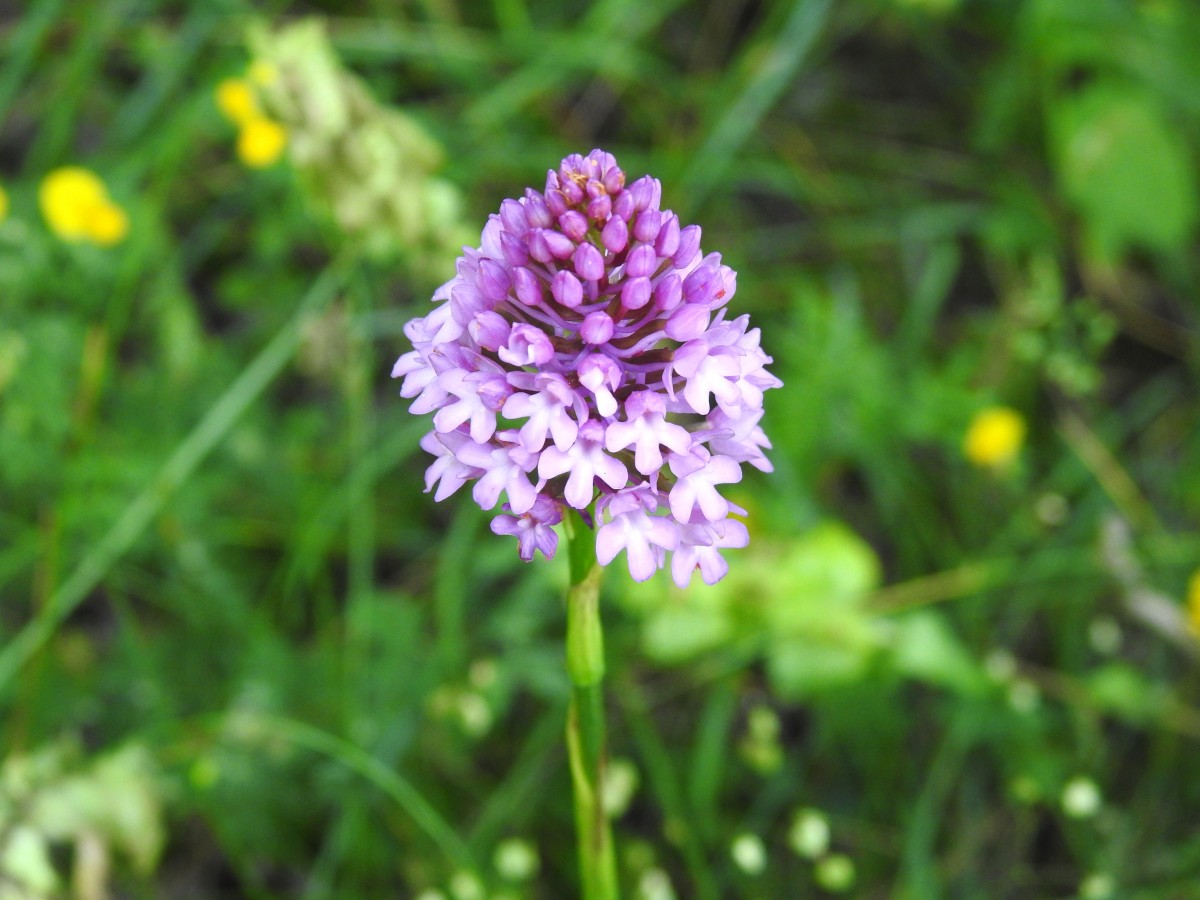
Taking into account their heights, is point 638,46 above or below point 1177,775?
above

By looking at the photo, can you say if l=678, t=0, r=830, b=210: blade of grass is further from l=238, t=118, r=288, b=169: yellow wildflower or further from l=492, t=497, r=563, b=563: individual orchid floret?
l=492, t=497, r=563, b=563: individual orchid floret

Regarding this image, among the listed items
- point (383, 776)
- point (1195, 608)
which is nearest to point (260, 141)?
point (383, 776)

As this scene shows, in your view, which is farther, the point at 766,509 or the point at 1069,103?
the point at 1069,103

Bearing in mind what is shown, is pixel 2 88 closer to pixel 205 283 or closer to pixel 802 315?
pixel 205 283

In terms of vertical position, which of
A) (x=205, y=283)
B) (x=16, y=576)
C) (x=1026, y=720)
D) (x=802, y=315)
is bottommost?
(x=1026, y=720)

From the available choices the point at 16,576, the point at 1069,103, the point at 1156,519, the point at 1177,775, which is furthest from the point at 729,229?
the point at 16,576

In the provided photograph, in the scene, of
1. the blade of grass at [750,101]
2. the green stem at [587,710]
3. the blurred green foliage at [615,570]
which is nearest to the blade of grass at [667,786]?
the blurred green foliage at [615,570]

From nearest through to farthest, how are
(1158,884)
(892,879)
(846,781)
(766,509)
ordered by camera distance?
1. (1158,884)
2. (892,879)
3. (846,781)
4. (766,509)
